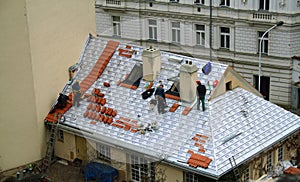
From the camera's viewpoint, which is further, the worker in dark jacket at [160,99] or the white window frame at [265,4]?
the white window frame at [265,4]

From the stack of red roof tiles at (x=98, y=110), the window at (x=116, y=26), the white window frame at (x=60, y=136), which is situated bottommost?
the white window frame at (x=60, y=136)

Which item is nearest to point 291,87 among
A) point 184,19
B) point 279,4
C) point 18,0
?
point 279,4

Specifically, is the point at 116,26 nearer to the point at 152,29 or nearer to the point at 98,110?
the point at 152,29

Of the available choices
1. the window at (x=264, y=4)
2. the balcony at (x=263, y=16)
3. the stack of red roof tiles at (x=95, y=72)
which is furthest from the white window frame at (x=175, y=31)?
the stack of red roof tiles at (x=95, y=72)

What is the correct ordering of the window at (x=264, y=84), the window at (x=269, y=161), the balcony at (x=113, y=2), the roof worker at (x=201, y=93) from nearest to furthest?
the roof worker at (x=201, y=93) → the window at (x=269, y=161) → the window at (x=264, y=84) → the balcony at (x=113, y=2)

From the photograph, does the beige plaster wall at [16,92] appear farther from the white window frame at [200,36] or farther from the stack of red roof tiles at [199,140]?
the white window frame at [200,36]

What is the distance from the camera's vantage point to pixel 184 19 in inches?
2056

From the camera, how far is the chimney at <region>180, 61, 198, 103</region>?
32344 mm

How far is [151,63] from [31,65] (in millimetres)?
6426

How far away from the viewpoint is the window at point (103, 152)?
34041 mm

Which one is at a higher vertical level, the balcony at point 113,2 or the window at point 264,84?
the balcony at point 113,2

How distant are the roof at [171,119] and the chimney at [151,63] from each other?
1.00 feet

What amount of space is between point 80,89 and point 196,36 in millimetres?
17484

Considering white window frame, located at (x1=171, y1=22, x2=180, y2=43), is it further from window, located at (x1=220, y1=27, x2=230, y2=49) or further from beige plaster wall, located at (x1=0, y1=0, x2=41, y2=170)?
beige plaster wall, located at (x1=0, y1=0, x2=41, y2=170)
